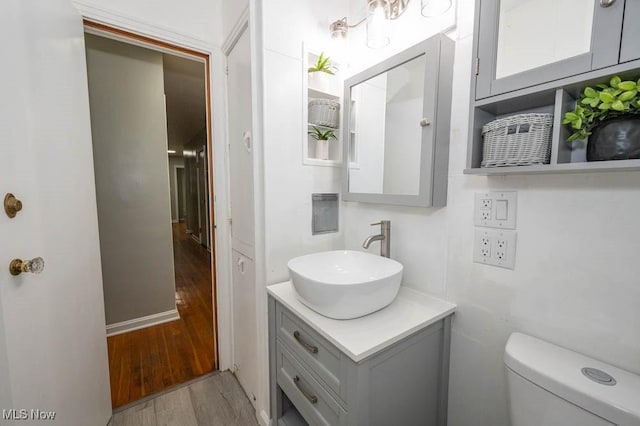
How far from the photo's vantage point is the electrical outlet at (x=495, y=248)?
837 mm

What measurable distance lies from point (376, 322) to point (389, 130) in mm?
851

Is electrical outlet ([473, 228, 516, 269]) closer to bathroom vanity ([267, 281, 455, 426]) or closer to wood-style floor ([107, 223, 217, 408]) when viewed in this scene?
bathroom vanity ([267, 281, 455, 426])

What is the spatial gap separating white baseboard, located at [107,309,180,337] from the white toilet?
103 inches

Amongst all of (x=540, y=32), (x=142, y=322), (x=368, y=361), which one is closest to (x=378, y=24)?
(x=540, y=32)

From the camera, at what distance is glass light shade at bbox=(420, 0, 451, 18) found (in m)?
0.97

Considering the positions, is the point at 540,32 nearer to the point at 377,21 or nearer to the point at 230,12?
the point at 377,21

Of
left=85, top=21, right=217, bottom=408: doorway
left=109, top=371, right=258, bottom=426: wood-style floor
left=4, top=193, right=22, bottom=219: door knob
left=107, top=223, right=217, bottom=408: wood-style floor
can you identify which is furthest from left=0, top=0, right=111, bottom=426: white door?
left=85, top=21, right=217, bottom=408: doorway

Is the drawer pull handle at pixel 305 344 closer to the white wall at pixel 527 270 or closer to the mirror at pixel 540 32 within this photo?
the white wall at pixel 527 270

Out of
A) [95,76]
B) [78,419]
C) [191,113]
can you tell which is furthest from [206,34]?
[191,113]

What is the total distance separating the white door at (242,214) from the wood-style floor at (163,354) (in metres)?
0.43

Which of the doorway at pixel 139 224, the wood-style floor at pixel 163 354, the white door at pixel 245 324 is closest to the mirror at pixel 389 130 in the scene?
the white door at pixel 245 324

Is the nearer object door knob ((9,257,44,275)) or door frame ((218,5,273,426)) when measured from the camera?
door knob ((9,257,44,275))

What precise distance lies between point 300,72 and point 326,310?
44.4 inches

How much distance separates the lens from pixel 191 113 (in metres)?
4.08
